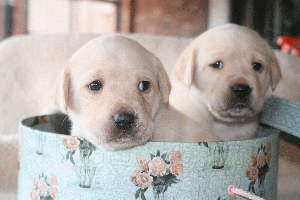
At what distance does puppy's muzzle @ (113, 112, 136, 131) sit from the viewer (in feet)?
3.25

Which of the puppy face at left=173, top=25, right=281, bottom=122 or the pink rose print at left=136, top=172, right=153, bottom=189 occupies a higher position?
the puppy face at left=173, top=25, right=281, bottom=122

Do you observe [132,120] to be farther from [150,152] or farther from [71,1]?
[71,1]

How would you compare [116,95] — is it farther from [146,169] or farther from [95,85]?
[146,169]

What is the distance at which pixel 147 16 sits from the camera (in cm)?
1019

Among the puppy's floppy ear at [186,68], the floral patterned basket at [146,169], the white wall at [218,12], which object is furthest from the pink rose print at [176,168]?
the white wall at [218,12]

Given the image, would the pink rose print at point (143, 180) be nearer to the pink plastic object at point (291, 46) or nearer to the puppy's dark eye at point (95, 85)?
the puppy's dark eye at point (95, 85)

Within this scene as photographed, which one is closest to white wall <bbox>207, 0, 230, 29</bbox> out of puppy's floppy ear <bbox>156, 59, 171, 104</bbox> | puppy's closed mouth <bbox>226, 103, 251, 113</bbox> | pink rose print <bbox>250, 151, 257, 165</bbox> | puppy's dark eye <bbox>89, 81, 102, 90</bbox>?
puppy's closed mouth <bbox>226, 103, 251, 113</bbox>

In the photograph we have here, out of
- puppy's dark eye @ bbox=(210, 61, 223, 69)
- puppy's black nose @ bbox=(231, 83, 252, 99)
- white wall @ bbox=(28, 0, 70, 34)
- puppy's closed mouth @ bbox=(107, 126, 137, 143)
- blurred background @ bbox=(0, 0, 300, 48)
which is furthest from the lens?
white wall @ bbox=(28, 0, 70, 34)

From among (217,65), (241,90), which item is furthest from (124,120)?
(217,65)

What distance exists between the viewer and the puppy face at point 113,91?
39.6 inches

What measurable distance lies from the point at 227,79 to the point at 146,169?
2.74ft

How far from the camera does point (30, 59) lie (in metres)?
2.45

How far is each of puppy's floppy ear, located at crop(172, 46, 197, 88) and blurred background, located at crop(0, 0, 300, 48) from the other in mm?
4334

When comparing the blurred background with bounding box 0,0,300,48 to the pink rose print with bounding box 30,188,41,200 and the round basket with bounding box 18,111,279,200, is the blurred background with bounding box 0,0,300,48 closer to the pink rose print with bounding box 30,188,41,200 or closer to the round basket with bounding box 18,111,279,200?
the round basket with bounding box 18,111,279,200
